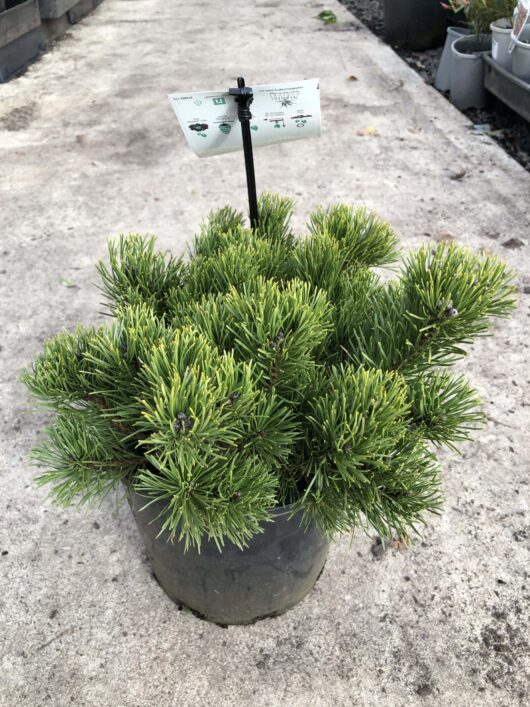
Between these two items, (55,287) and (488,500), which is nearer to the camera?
(488,500)

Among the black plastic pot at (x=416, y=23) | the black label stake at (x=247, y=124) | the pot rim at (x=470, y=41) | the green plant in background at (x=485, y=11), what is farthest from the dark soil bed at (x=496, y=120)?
the black label stake at (x=247, y=124)

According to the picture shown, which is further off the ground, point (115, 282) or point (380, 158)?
point (115, 282)

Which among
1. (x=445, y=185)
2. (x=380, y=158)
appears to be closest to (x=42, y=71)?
(x=380, y=158)

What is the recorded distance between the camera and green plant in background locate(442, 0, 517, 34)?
4309 mm

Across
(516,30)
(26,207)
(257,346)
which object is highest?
(257,346)

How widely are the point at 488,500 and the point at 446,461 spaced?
0.20 metres

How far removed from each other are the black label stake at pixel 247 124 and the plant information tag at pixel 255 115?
40mm

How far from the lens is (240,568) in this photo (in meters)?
1.49

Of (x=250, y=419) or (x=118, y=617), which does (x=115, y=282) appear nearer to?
(x=250, y=419)

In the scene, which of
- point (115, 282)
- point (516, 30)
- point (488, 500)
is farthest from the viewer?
point (516, 30)

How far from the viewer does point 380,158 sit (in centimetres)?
416

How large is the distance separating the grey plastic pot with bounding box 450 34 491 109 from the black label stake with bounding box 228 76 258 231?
370 cm

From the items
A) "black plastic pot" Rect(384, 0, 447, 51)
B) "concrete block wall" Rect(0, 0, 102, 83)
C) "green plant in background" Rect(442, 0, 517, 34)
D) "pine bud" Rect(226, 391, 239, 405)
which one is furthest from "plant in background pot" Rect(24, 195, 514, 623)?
"black plastic pot" Rect(384, 0, 447, 51)

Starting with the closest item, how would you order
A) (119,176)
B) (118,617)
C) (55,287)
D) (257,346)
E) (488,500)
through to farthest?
(257,346) → (118,617) → (488,500) → (55,287) → (119,176)
